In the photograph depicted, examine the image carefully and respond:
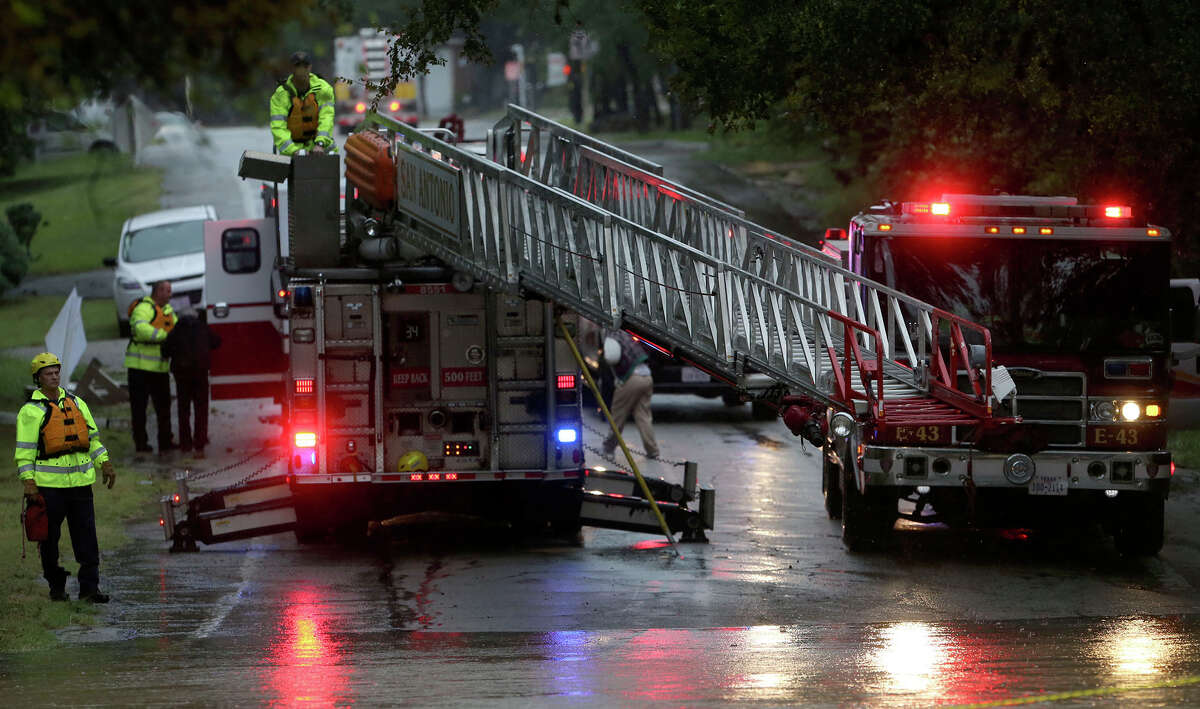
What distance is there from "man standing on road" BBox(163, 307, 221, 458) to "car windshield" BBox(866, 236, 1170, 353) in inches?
323

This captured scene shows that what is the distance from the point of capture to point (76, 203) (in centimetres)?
→ 4316

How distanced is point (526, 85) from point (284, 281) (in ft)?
123

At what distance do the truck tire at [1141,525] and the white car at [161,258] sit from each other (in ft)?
51.5

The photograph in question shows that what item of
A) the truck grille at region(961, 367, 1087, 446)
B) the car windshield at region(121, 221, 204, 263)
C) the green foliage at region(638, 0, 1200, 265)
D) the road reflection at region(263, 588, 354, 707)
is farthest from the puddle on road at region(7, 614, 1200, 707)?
the car windshield at region(121, 221, 204, 263)

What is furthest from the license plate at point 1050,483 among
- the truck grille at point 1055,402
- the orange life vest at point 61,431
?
the orange life vest at point 61,431

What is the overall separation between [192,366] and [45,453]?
6.82 metres

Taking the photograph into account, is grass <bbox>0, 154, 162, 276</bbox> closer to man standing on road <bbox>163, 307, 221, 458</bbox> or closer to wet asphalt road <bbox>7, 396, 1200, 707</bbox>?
man standing on road <bbox>163, 307, 221, 458</bbox>

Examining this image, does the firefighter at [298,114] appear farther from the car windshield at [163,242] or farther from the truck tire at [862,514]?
the car windshield at [163,242]

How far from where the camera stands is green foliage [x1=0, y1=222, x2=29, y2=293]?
30078 millimetres

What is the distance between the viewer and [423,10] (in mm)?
13359

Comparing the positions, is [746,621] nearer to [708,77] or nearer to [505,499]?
[505,499]

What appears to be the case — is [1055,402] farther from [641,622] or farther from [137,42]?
[137,42]

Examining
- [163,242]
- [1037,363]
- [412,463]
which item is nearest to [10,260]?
[163,242]

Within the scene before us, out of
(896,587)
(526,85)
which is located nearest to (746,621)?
(896,587)
